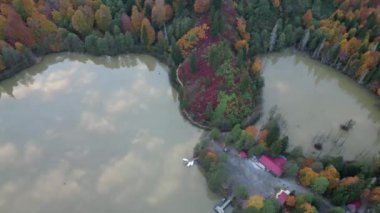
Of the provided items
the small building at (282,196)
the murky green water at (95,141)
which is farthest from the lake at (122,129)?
the small building at (282,196)

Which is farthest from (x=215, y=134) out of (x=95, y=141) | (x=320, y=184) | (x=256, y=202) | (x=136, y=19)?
(x=136, y=19)

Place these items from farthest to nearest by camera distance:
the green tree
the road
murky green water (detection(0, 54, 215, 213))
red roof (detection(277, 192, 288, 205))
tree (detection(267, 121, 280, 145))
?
the green tree < tree (detection(267, 121, 280, 145)) < murky green water (detection(0, 54, 215, 213)) < the road < red roof (detection(277, 192, 288, 205))

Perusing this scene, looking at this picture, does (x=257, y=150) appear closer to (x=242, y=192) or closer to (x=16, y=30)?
(x=242, y=192)

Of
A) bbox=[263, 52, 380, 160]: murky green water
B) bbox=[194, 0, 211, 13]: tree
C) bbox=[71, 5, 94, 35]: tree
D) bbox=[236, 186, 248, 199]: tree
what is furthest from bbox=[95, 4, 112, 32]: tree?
bbox=[236, 186, 248, 199]: tree

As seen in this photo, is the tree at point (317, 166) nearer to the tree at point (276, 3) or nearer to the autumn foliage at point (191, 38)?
the autumn foliage at point (191, 38)

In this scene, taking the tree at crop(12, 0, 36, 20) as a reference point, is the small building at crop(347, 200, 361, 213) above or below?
below

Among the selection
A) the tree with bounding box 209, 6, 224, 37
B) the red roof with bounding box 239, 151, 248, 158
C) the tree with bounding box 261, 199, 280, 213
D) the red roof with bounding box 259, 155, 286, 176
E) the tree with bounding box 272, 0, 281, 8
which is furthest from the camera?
the tree with bounding box 272, 0, 281, 8

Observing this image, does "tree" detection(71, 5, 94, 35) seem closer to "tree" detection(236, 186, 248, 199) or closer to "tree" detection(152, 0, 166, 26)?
"tree" detection(152, 0, 166, 26)
